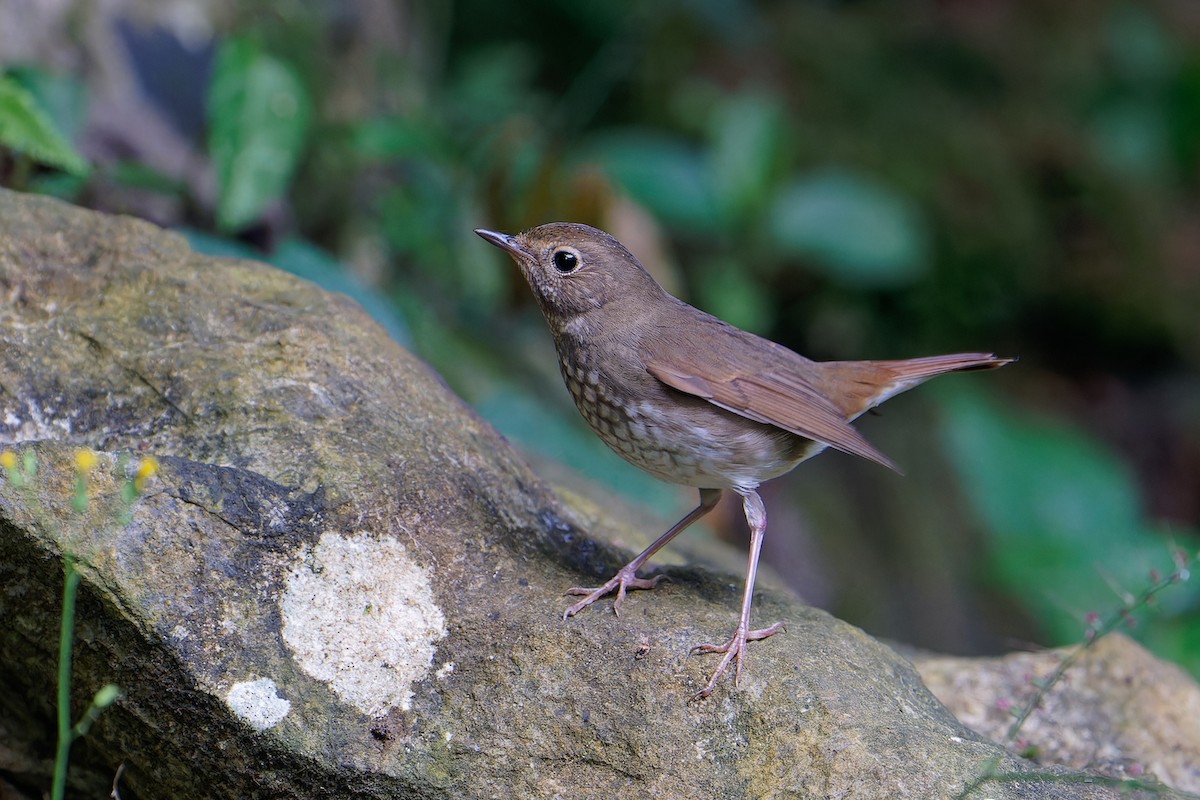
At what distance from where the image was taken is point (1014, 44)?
1098 cm

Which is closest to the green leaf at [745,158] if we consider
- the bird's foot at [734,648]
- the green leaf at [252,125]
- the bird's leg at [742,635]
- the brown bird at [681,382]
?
the green leaf at [252,125]

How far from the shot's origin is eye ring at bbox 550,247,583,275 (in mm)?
3852

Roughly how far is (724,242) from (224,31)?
3716mm

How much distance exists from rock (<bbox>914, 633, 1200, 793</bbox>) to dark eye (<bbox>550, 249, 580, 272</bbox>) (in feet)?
6.04

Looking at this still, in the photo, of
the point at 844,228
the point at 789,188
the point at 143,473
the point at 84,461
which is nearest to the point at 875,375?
the point at 143,473

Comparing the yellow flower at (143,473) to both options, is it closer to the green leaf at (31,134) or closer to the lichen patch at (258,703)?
the lichen patch at (258,703)

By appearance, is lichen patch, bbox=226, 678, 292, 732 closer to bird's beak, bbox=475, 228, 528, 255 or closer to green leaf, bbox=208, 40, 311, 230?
bird's beak, bbox=475, 228, 528, 255

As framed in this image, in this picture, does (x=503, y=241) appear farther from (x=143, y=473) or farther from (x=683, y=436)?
(x=143, y=473)

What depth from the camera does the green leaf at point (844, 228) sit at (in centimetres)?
810

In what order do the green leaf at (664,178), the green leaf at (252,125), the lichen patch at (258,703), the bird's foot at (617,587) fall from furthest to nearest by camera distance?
the green leaf at (664,178) < the green leaf at (252,125) < the bird's foot at (617,587) < the lichen patch at (258,703)

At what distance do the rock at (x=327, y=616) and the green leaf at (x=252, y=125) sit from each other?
1378 mm

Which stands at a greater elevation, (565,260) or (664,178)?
(565,260)

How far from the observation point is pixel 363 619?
10.0ft

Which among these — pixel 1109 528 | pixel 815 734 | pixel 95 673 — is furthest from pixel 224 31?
pixel 1109 528
